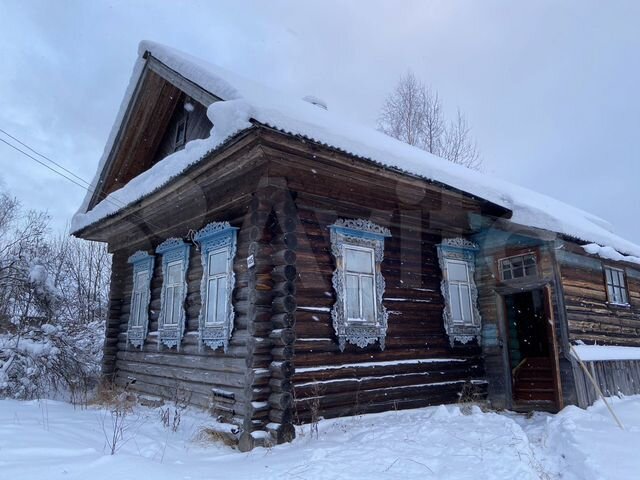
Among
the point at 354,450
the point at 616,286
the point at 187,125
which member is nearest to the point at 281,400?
the point at 354,450

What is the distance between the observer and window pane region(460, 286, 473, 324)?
28.8 ft

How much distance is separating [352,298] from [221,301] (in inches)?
79.4

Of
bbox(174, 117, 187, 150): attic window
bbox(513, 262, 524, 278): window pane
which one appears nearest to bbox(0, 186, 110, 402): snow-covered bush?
bbox(174, 117, 187, 150): attic window

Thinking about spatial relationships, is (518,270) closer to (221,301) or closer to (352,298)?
(352,298)

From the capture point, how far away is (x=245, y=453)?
544cm

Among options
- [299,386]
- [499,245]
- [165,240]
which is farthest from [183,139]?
[499,245]

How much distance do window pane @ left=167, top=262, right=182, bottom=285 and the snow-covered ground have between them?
8.22 ft

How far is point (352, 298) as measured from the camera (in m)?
7.14

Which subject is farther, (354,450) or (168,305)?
(168,305)

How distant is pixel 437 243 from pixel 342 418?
150 inches

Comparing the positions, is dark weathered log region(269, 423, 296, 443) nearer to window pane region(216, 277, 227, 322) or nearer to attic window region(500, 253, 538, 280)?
window pane region(216, 277, 227, 322)

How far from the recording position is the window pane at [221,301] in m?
6.86

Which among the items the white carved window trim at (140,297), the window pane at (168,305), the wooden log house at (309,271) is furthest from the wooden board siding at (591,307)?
the white carved window trim at (140,297)

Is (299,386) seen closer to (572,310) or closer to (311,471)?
(311,471)
